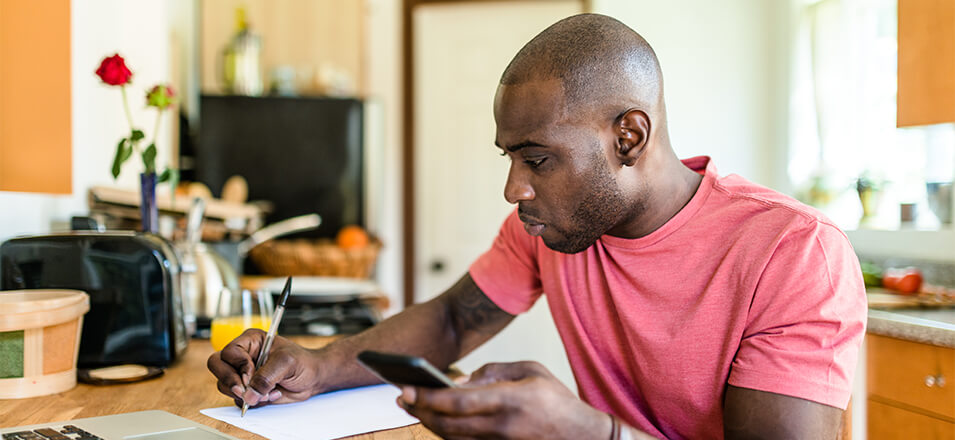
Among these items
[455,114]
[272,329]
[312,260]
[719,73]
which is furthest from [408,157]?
[272,329]

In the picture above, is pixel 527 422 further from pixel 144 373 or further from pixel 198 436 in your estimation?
pixel 144 373

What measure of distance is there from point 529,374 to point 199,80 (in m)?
3.61

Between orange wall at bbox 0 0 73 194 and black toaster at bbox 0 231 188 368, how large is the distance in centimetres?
23

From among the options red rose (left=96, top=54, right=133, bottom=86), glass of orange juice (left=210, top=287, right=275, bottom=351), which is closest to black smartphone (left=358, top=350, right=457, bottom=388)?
glass of orange juice (left=210, top=287, right=275, bottom=351)

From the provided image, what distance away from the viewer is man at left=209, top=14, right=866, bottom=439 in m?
0.94

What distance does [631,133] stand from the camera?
1.11m

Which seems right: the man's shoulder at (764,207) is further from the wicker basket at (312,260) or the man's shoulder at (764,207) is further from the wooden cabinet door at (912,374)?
the wicker basket at (312,260)

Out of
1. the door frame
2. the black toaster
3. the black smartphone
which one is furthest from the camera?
the door frame

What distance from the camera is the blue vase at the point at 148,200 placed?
1.64m

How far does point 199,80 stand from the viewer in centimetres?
410

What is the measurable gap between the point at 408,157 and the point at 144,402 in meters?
3.11

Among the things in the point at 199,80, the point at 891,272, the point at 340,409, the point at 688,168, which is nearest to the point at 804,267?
the point at 688,168

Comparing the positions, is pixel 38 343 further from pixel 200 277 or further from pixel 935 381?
pixel 935 381

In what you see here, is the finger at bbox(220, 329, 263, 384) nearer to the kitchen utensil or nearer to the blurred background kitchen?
the kitchen utensil
